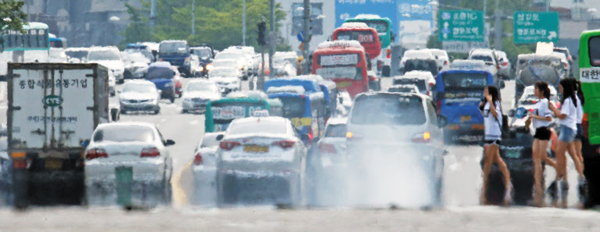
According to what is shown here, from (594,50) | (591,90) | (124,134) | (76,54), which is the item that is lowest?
(124,134)

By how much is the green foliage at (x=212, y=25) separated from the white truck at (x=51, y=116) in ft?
246

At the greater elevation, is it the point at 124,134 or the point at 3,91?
the point at 124,134

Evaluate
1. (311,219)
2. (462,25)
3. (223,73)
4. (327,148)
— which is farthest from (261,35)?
(462,25)

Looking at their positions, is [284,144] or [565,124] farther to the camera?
[284,144]

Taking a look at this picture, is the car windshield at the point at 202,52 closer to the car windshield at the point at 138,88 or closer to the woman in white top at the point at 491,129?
the car windshield at the point at 138,88

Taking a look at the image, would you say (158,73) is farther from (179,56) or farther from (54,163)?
(54,163)

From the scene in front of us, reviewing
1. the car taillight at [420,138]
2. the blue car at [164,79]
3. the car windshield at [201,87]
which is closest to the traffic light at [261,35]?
the car windshield at [201,87]

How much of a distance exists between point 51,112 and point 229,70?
115ft

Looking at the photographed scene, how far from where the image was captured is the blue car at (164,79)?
173 ft

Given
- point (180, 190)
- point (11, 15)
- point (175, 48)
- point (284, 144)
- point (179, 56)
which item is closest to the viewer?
point (284, 144)

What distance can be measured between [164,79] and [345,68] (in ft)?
40.0

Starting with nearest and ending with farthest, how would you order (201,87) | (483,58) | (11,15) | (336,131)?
(336,131)
(11,15)
(201,87)
(483,58)

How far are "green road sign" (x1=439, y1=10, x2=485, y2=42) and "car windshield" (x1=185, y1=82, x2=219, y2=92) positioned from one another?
94.3 ft

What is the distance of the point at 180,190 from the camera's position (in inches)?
832
